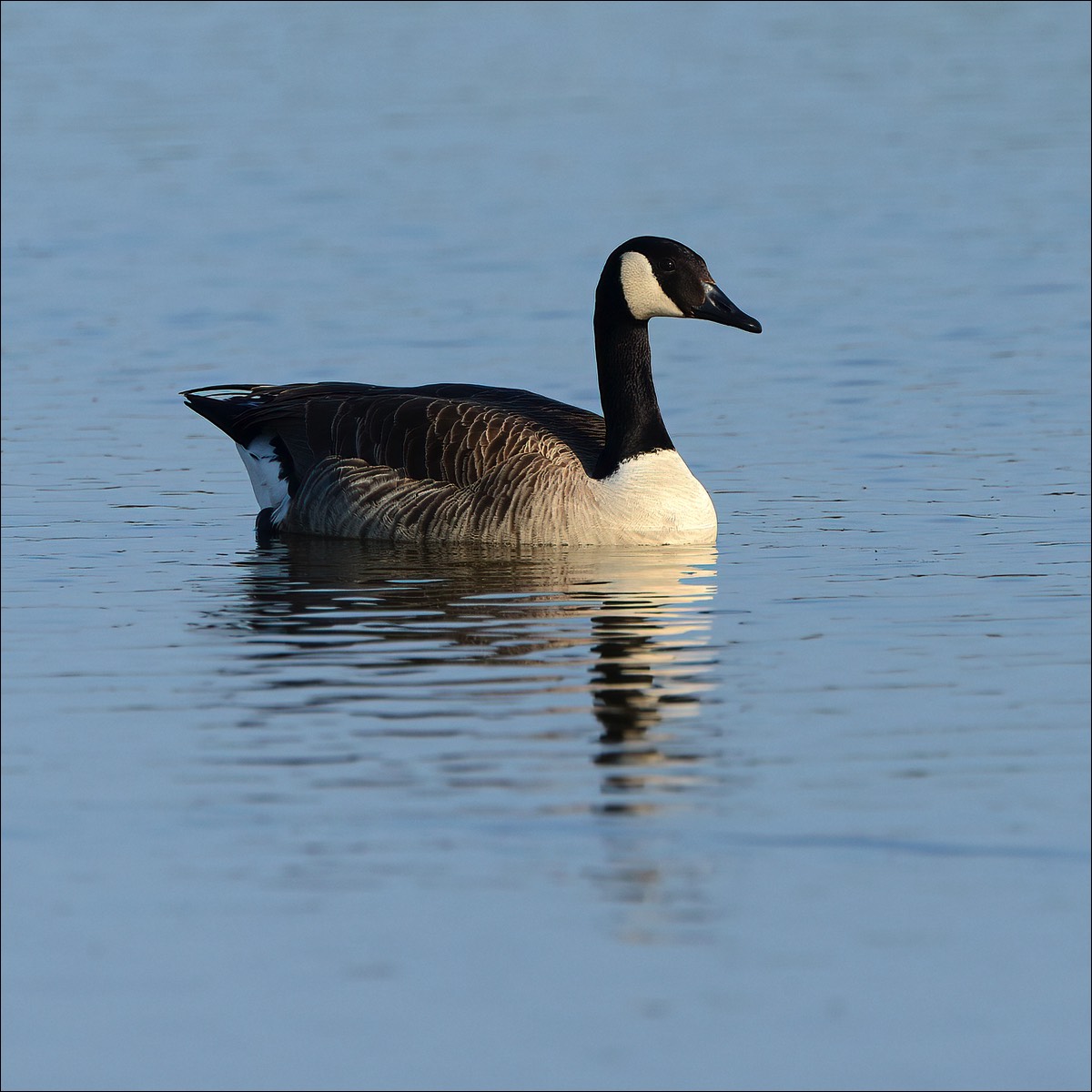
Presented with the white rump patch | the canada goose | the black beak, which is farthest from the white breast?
the white rump patch

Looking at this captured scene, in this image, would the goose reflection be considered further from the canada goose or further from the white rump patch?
the white rump patch

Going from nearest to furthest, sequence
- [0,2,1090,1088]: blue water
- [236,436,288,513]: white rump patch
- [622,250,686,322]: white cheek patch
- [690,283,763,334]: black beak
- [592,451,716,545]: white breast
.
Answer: [0,2,1090,1088]: blue water
[592,451,716,545]: white breast
[690,283,763,334]: black beak
[622,250,686,322]: white cheek patch
[236,436,288,513]: white rump patch

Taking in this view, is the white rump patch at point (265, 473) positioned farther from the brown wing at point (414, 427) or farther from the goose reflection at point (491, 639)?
the goose reflection at point (491, 639)

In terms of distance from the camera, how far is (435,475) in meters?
14.2

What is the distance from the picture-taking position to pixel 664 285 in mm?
14211

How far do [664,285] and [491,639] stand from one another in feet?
12.3

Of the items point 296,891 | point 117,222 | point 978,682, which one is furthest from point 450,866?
point 117,222

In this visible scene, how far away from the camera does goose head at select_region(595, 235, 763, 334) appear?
14148 mm

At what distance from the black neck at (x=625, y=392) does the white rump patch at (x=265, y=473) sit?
93.7 inches

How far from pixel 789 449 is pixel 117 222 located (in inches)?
509

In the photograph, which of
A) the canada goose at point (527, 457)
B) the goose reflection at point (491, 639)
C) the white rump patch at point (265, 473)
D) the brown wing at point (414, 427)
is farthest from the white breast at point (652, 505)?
the white rump patch at point (265, 473)

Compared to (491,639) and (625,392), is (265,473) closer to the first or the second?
(625,392)

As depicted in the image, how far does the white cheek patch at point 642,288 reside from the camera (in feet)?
46.8

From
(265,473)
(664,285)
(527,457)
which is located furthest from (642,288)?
(265,473)
